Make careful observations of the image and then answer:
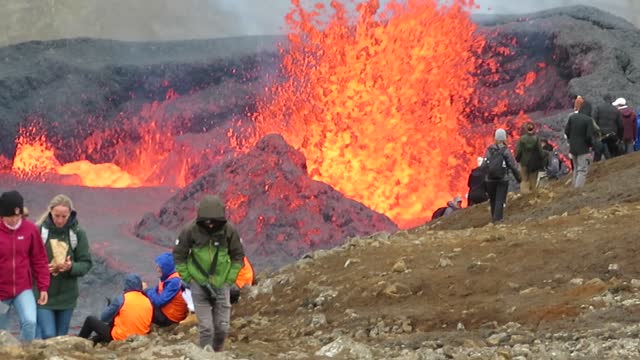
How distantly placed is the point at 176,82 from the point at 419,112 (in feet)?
32.2

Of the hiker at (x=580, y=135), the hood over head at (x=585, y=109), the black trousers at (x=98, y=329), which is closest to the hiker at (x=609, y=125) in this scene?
the hood over head at (x=585, y=109)

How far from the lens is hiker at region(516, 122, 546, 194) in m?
14.7

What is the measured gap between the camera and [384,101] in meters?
35.2

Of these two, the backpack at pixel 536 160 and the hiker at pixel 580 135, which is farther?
the backpack at pixel 536 160

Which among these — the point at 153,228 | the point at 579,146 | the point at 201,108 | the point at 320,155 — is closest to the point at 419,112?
the point at 320,155

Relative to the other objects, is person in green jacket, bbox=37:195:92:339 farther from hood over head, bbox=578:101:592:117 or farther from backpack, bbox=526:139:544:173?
hood over head, bbox=578:101:592:117

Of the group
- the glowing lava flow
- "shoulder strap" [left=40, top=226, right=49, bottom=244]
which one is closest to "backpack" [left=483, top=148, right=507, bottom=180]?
"shoulder strap" [left=40, top=226, right=49, bottom=244]

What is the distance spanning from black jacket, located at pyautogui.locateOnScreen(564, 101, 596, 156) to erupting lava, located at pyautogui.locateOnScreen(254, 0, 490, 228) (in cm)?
1609

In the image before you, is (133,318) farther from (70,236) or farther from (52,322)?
(70,236)

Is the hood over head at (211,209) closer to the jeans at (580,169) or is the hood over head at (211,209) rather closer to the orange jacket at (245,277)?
the orange jacket at (245,277)

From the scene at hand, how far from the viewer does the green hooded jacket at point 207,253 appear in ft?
23.8

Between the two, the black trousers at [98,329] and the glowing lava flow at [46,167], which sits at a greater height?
the black trousers at [98,329]

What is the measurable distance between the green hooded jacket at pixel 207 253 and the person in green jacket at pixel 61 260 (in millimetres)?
1182

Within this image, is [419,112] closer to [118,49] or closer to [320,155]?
[320,155]
